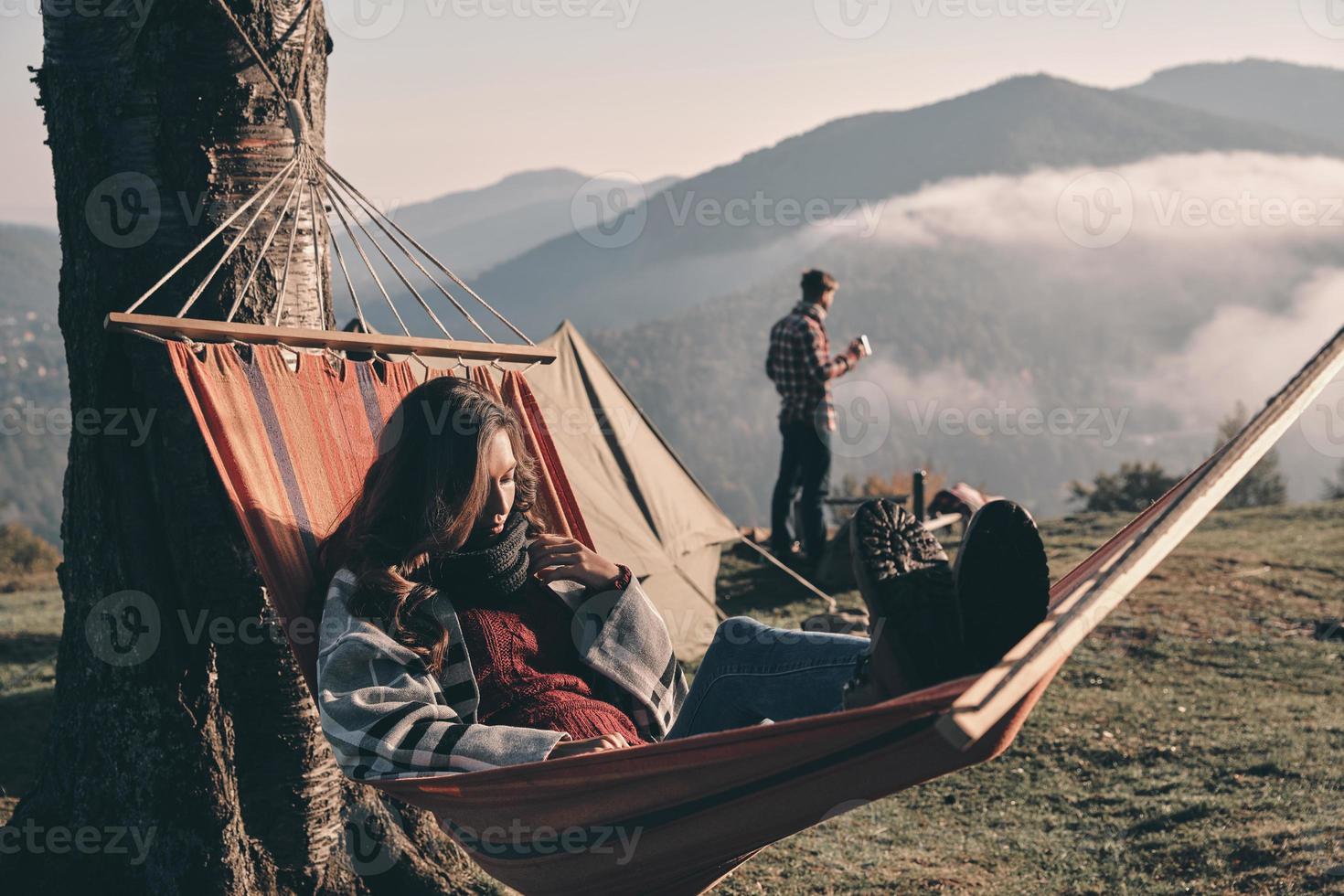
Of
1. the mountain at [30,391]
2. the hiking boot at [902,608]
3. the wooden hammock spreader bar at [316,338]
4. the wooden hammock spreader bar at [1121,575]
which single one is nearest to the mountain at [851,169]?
the mountain at [30,391]

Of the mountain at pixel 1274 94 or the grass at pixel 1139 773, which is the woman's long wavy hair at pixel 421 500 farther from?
the mountain at pixel 1274 94

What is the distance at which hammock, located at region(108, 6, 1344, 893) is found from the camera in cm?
134

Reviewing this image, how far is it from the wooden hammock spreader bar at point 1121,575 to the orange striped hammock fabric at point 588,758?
0.03 meters

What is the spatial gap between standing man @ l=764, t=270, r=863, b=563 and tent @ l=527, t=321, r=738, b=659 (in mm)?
982

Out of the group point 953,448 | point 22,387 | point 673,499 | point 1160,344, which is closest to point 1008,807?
point 673,499

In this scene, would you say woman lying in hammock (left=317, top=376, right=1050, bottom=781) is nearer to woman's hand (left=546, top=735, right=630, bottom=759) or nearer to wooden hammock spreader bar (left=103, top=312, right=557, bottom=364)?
woman's hand (left=546, top=735, right=630, bottom=759)

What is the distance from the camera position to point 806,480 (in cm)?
584

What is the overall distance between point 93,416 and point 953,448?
91.3m

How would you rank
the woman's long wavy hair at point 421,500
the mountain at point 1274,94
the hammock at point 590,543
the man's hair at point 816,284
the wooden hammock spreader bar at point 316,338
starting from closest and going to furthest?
1. the hammock at point 590,543
2. the woman's long wavy hair at point 421,500
3. the wooden hammock spreader bar at point 316,338
4. the man's hair at point 816,284
5. the mountain at point 1274,94

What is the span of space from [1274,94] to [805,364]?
220 meters

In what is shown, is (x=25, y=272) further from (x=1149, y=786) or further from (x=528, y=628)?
(x=528, y=628)

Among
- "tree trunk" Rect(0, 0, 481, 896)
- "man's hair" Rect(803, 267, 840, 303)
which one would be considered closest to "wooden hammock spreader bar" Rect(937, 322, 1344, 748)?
"tree trunk" Rect(0, 0, 481, 896)

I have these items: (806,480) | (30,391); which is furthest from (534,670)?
(30,391)

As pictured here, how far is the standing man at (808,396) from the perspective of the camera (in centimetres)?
560
